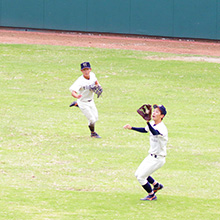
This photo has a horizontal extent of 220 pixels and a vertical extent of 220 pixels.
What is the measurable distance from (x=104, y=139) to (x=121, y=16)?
20823 millimetres

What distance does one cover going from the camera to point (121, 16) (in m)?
35.0

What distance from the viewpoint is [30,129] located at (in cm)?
1645

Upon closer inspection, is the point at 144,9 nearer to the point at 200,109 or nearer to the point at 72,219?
the point at 200,109

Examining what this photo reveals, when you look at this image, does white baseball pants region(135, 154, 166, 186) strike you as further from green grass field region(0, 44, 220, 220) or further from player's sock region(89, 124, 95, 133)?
player's sock region(89, 124, 95, 133)

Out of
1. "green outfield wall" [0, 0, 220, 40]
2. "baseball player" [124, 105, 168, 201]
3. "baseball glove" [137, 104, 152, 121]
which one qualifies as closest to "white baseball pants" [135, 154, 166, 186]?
"baseball player" [124, 105, 168, 201]

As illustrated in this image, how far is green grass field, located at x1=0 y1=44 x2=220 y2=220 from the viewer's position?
9562 millimetres

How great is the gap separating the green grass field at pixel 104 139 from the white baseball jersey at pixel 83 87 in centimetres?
135

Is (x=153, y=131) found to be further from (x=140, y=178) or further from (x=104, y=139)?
(x=104, y=139)

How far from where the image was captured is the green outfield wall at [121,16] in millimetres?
34688

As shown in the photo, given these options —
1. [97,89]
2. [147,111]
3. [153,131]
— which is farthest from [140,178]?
[97,89]

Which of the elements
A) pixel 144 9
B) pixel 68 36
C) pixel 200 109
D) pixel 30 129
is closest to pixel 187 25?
pixel 144 9

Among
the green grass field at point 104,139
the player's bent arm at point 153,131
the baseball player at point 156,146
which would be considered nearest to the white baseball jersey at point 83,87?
the green grass field at point 104,139

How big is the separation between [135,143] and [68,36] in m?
20.9

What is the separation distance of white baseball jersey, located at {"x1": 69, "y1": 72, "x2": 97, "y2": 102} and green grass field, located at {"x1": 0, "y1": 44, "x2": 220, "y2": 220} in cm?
135
